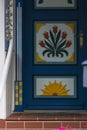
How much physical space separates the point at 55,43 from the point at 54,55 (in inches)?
8.2

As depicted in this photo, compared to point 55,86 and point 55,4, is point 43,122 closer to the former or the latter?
point 55,86

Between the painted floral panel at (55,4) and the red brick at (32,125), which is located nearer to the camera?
the red brick at (32,125)

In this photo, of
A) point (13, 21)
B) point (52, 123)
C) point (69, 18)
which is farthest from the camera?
point (69, 18)

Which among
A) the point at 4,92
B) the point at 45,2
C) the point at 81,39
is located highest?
the point at 45,2

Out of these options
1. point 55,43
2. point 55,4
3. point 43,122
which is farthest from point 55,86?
point 55,4

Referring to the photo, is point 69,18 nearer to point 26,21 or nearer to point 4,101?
point 26,21

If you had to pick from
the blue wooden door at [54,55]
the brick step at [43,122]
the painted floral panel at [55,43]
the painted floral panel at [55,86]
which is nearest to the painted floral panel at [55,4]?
the blue wooden door at [54,55]

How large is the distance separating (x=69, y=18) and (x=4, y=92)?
5.84 ft

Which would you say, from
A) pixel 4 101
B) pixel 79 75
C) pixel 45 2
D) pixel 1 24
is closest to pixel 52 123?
pixel 4 101

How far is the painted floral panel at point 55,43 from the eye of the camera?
6.55 m

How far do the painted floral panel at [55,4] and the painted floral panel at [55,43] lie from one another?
27cm

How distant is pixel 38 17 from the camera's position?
6.56 metres

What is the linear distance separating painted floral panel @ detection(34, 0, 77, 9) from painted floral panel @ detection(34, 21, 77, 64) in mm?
271

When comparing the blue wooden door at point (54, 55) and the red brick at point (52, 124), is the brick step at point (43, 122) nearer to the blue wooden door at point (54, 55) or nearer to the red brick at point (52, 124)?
the red brick at point (52, 124)
